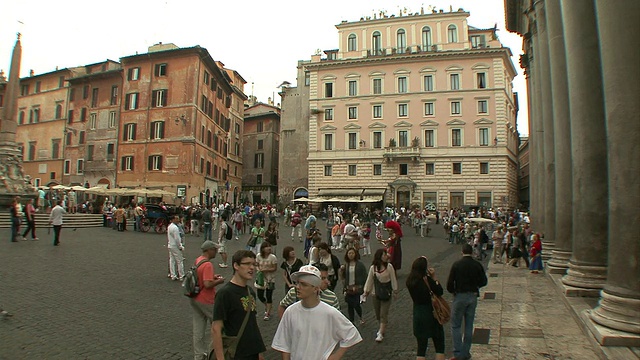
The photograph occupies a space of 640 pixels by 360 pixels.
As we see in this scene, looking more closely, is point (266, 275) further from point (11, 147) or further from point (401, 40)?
point (401, 40)

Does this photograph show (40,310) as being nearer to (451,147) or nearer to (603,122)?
(603,122)

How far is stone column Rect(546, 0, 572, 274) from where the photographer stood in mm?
9555

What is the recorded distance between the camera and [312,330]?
2990 millimetres

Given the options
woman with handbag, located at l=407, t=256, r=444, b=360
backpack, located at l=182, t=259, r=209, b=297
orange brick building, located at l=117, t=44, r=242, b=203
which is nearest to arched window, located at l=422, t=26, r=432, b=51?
orange brick building, located at l=117, t=44, r=242, b=203

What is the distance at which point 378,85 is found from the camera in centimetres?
4403

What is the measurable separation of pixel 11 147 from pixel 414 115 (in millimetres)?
32794

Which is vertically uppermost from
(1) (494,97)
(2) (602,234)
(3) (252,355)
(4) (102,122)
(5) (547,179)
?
(1) (494,97)

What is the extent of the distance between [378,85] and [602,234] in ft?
126

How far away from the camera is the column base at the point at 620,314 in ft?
15.7

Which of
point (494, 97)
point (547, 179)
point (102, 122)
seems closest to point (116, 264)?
point (547, 179)

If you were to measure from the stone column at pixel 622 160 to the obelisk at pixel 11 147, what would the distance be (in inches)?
986

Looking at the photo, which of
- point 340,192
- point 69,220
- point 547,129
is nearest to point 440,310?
point 547,129

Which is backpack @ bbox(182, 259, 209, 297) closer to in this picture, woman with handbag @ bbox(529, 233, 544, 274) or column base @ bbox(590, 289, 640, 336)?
column base @ bbox(590, 289, 640, 336)

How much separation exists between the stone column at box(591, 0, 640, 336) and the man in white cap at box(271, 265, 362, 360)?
3747 millimetres
